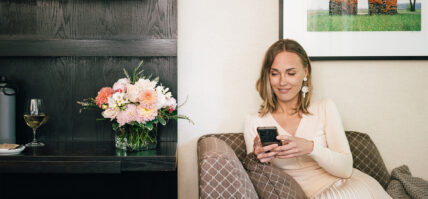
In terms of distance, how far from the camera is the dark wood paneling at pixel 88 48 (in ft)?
5.85

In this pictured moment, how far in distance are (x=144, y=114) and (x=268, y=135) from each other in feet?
1.90

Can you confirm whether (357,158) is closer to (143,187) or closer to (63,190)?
→ (143,187)

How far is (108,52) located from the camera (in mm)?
1809

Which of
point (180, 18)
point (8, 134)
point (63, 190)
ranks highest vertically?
point (180, 18)

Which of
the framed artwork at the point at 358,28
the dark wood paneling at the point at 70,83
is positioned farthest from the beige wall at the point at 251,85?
the dark wood paneling at the point at 70,83

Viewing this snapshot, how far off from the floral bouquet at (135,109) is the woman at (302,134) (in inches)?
20.0

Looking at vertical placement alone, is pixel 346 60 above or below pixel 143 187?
above

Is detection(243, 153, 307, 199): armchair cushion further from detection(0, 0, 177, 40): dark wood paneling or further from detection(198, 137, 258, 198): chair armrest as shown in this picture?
detection(0, 0, 177, 40): dark wood paneling

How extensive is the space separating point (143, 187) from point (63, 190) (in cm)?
48

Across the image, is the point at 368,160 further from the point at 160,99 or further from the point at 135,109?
the point at 135,109

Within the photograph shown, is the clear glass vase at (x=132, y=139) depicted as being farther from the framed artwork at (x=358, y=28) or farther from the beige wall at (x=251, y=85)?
the framed artwork at (x=358, y=28)

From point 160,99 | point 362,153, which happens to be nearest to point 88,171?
point 160,99

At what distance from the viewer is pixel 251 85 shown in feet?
6.49

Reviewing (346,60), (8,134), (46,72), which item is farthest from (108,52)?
(346,60)
